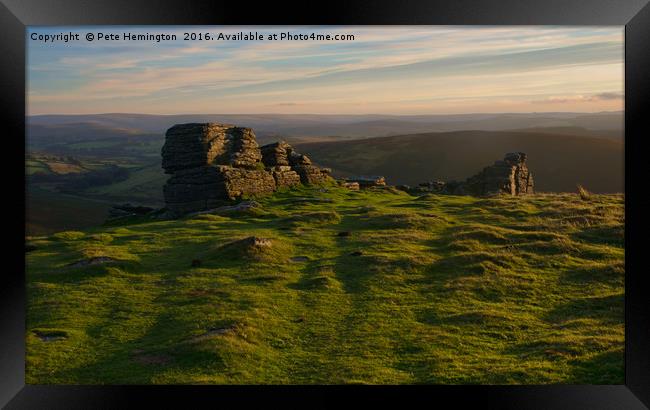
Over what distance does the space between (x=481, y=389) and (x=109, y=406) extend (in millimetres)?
11867

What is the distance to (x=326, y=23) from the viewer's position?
20.3 m

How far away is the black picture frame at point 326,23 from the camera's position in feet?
64.7

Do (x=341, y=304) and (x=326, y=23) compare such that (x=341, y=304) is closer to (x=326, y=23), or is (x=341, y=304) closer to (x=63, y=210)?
(x=326, y=23)

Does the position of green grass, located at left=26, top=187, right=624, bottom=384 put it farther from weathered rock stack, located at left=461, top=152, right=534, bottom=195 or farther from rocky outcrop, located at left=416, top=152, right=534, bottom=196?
weathered rock stack, located at left=461, top=152, right=534, bottom=195

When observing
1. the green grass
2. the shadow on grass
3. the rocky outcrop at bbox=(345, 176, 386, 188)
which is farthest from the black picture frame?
the rocky outcrop at bbox=(345, 176, 386, 188)

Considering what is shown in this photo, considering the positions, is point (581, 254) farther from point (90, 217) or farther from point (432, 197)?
point (90, 217)

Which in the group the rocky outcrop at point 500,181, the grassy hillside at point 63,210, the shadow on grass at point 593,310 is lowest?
the shadow on grass at point 593,310

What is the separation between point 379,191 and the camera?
8519 cm

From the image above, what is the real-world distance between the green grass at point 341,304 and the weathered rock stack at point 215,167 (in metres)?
17.2

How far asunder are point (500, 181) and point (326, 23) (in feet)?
217

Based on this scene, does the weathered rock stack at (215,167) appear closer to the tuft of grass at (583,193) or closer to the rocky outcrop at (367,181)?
the rocky outcrop at (367,181)

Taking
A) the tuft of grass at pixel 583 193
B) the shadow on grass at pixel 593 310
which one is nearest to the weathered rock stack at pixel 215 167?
the tuft of grass at pixel 583 193

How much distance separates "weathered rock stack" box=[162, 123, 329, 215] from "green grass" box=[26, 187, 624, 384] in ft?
56.4

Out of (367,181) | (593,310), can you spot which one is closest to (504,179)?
(367,181)
